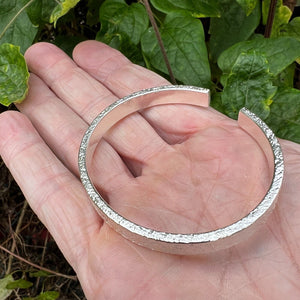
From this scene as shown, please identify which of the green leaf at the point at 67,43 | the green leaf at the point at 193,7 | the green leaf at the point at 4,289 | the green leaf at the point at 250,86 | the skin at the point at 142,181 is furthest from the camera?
the green leaf at the point at 67,43

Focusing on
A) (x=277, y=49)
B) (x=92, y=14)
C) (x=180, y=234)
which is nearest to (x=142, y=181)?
(x=180, y=234)

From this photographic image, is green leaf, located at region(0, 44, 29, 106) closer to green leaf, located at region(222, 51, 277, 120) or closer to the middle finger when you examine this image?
the middle finger

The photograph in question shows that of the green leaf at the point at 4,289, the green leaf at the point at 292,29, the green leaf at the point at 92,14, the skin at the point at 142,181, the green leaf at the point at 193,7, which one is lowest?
the green leaf at the point at 4,289

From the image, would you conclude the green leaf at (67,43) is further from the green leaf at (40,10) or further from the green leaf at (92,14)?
the green leaf at (40,10)

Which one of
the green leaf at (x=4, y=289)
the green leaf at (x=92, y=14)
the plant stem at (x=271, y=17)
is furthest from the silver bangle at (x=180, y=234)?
the green leaf at (x=4, y=289)

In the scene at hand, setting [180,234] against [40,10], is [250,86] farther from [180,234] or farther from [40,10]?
[40,10]

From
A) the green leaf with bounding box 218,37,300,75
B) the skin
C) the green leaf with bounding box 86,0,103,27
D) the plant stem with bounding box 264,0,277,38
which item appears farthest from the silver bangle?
the green leaf with bounding box 86,0,103,27

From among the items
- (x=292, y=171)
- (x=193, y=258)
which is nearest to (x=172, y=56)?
(x=292, y=171)
